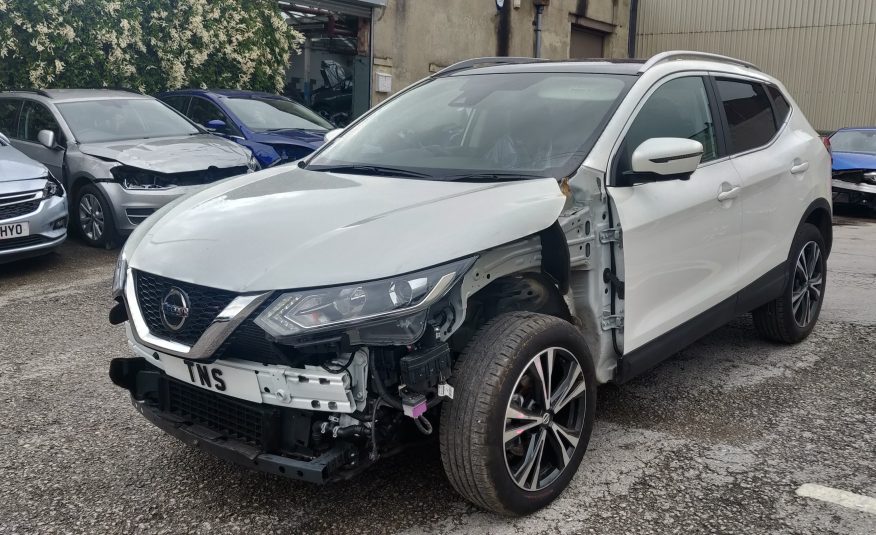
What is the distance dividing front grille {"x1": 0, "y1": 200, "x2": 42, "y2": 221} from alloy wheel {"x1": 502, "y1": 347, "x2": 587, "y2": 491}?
5447mm

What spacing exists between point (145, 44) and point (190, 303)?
10060mm

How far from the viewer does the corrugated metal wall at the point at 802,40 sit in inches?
775

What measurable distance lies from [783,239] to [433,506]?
272 cm

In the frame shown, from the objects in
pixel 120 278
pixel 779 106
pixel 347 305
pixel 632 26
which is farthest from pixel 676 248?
pixel 632 26

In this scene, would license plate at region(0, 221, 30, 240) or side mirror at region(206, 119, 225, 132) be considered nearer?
license plate at region(0, 221, 30, 240)

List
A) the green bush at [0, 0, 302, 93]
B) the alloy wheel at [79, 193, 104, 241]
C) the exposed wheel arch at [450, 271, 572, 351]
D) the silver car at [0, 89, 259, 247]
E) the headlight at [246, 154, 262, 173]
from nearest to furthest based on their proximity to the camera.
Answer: the exposed wheel arch at [450, 271, 572, 351] < the silver car at [0, 89, 259, 247] < the alloy wheel at [79, 193, 104, 241] < the headlight at [246, 154, 262, 173] < the green bush at [0, 0, 302, 93]

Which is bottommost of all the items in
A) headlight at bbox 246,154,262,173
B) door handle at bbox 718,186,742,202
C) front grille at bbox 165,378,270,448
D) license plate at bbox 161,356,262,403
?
front grille at bbox 165,378,270,448

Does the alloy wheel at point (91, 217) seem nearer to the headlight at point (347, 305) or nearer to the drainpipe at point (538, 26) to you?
the headlight at point (347, 305)

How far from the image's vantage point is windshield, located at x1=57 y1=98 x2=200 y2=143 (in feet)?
27.1

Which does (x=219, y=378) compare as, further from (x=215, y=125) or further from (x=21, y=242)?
(x=215, y=125)

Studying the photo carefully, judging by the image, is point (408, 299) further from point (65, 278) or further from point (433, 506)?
point (65, 278)

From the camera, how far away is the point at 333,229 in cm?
272

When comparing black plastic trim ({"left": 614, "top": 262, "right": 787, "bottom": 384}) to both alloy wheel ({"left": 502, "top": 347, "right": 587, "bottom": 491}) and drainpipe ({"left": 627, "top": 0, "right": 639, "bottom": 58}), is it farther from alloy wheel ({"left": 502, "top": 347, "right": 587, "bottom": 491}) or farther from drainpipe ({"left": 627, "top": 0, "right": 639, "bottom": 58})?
drainpipe ({"left": 627, "top": 0, "right": 639, "bottom": 58})

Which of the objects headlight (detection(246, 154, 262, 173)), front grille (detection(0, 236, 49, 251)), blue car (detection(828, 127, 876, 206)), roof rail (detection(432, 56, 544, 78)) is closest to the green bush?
headlight (detection(246, 154, 262, 173))
